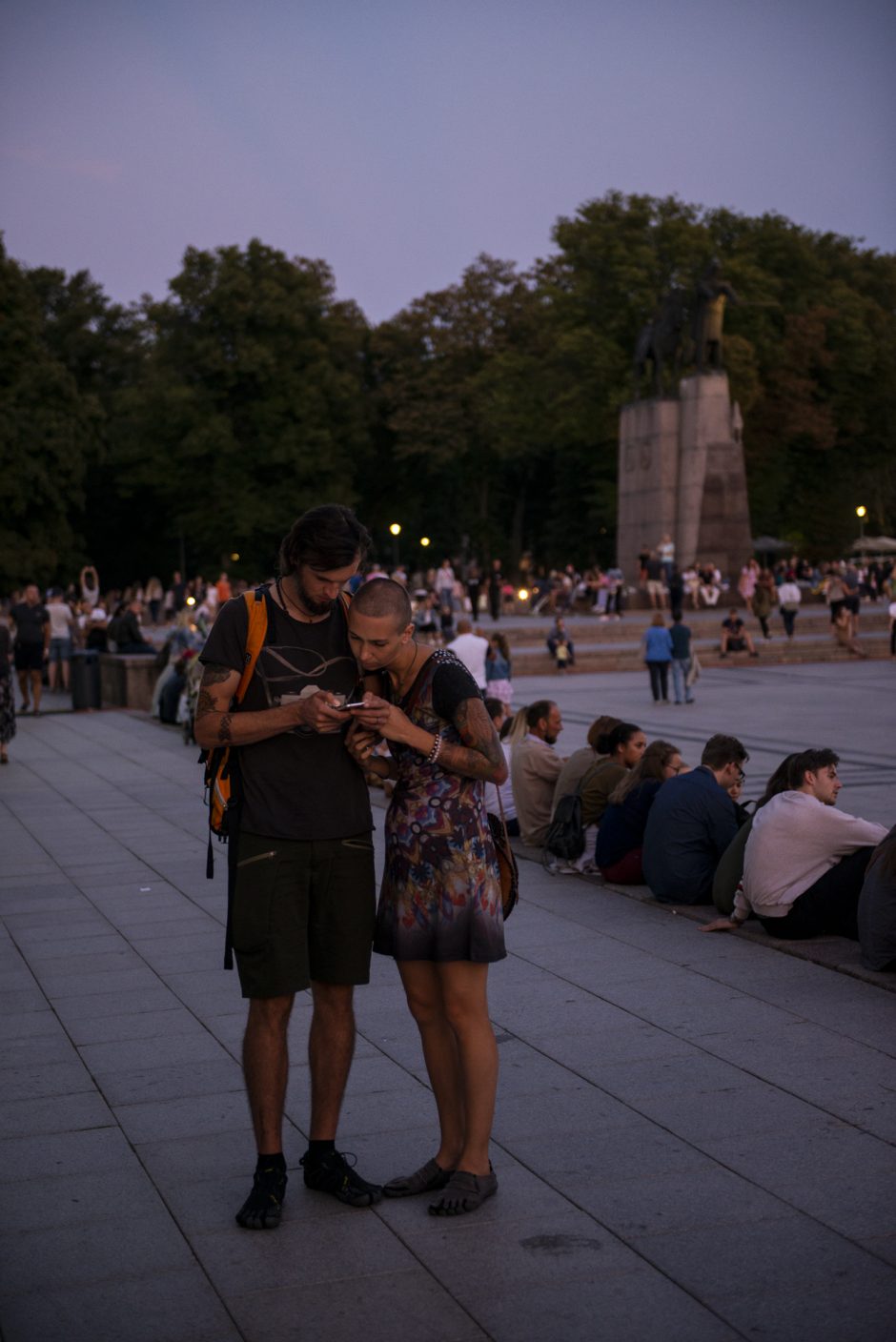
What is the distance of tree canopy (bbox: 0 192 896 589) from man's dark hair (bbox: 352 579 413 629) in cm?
4910

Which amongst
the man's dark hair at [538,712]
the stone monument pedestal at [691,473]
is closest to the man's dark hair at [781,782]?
the man's dark hair at [538,712]

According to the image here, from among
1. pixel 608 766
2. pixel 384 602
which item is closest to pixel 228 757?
pixel 384 602

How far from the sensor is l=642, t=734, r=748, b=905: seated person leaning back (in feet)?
28.1

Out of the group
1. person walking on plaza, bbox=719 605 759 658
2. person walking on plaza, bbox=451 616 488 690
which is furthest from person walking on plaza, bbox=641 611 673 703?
person walking on plaza, bbox=719 605 759 658

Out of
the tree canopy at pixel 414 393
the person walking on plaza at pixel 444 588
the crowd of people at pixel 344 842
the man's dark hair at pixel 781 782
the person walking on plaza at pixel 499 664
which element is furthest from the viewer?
the tree canopy at pixel 414 393

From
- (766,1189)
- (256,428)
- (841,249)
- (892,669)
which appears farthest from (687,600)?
(766,1189)

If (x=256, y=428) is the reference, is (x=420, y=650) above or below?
below

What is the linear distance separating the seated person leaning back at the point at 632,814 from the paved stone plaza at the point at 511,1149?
1.03 ft

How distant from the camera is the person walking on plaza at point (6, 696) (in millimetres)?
16562

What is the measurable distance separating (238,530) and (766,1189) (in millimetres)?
55604

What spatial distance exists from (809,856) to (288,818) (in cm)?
396

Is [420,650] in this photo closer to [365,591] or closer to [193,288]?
[365,591]

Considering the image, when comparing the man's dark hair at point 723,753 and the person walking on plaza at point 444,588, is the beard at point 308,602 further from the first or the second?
the person walking on plaza at point 444,588

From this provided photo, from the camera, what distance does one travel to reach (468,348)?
223 feet
